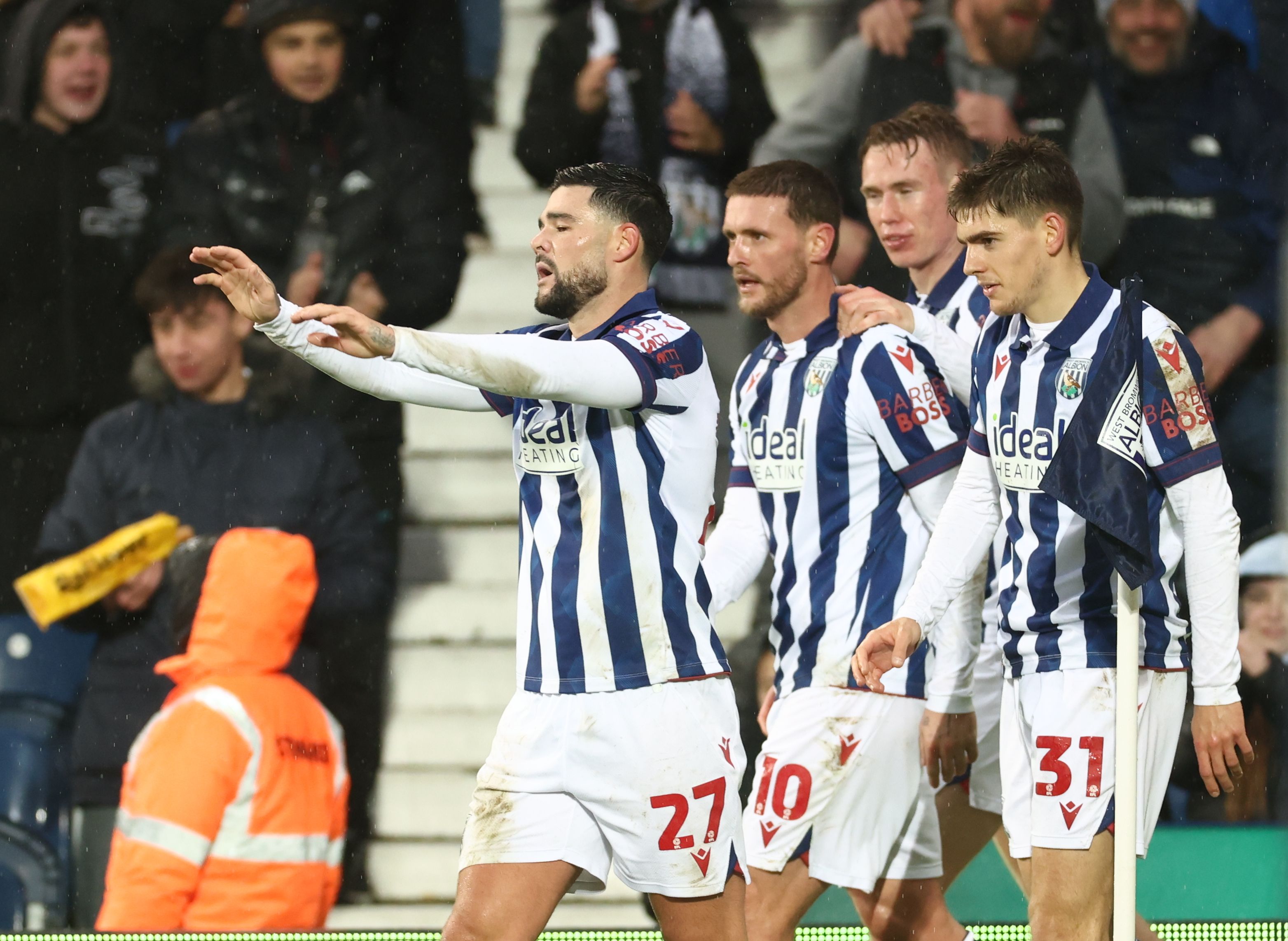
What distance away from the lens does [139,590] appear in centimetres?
559

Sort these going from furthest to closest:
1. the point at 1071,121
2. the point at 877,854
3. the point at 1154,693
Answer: the point at 1071,121
the point at 877,854
the point at 1154,693

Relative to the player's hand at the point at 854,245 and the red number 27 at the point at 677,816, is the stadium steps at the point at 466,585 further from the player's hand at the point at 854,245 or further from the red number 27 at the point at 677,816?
the red number 27 at the point at 677,816

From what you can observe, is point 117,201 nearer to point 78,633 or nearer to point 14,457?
point 14,457

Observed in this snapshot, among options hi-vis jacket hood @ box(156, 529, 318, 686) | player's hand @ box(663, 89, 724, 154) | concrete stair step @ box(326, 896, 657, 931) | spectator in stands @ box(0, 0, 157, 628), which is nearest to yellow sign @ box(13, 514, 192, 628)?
spectator in stands @ box(0, 0, 157, 628)

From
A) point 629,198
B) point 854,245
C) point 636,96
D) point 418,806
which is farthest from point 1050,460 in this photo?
point 418,806

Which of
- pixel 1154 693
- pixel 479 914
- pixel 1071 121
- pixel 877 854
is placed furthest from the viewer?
pixel 1071 121

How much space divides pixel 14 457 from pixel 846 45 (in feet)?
11.4

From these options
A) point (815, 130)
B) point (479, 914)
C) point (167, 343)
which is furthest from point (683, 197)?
point (479, 914)

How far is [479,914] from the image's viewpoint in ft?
9.09

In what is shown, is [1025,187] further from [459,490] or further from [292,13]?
[292,13]

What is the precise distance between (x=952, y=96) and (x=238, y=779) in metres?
3.51

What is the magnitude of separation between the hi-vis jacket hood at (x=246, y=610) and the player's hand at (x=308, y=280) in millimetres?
924

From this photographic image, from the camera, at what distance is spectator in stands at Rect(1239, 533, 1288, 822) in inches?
214

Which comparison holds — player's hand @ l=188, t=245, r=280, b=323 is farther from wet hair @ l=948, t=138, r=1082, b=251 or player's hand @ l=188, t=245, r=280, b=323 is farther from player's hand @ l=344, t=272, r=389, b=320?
player's hand @ l=344, t=272, r=389, b=320
